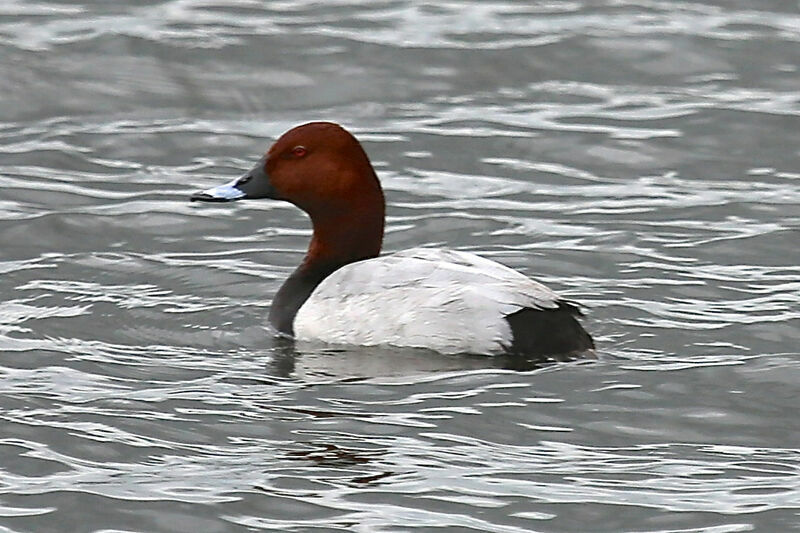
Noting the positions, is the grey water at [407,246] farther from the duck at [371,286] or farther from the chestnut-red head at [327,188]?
the chestnut-red head at [327,188]

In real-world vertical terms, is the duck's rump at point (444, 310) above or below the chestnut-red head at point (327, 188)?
below

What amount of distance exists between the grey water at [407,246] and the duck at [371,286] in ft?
0.34

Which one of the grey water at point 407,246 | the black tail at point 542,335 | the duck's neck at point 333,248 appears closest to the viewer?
A: the grey water at point 407,246

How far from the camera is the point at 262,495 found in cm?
593

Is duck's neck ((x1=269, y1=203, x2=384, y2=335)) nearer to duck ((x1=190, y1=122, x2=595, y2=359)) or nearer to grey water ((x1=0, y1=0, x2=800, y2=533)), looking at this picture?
duck ((x1=190, y1=122, x2=595, y2=359))

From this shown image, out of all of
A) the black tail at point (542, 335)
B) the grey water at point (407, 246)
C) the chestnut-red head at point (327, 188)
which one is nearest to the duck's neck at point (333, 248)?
the chestnut-red head at point (327, 188)

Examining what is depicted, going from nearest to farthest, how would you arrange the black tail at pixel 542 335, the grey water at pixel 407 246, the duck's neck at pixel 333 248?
the grey water at pixel 407 246, the black tail at pixel 542 335, the duck's neck at pixel 333 248

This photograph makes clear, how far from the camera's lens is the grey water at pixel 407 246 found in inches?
238

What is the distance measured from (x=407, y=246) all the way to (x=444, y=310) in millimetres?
2147

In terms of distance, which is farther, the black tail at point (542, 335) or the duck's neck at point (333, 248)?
the duck's neck at point (333, 248)

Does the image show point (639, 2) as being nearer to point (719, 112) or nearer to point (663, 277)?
point (719, 112)

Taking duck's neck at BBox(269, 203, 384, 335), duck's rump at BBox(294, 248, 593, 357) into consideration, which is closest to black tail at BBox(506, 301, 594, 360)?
duck's rump at BBox(294, 248, 593, 357)

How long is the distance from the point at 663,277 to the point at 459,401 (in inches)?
80.9

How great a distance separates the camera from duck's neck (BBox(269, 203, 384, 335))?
801 centimetres
